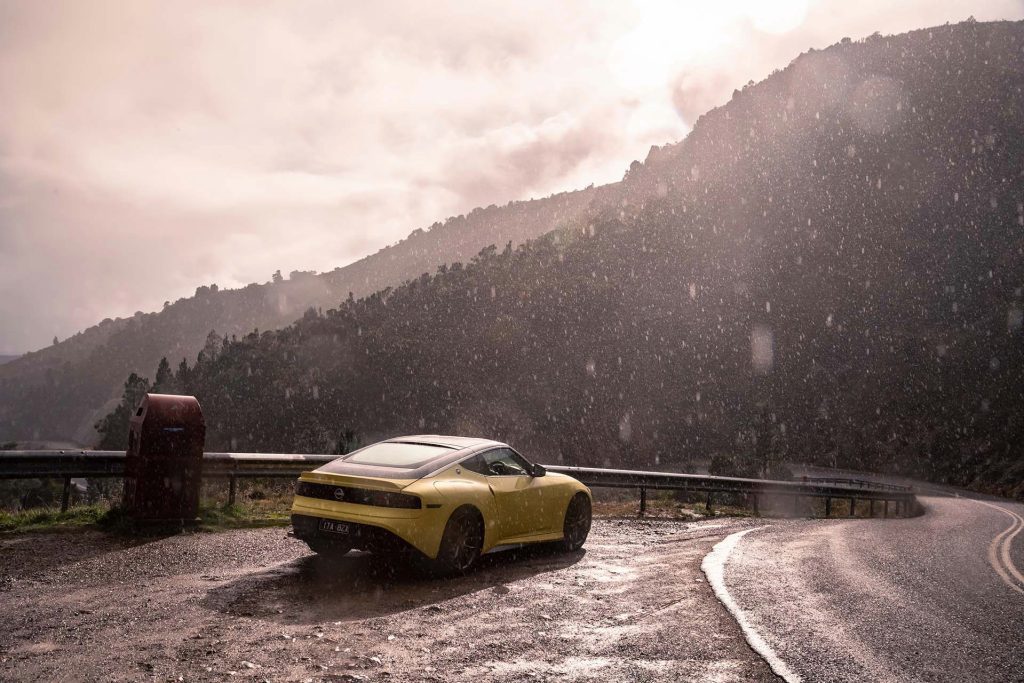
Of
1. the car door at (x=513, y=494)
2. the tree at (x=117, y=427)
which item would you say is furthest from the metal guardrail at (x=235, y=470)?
the tree at (x=117, y=427)

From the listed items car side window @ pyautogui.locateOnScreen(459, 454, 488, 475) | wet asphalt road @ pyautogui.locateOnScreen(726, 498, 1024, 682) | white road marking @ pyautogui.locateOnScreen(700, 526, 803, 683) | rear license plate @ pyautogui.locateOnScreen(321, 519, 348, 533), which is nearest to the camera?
white road marking @ pyautogui.locateOnScreen(700, 526, 803, 683)

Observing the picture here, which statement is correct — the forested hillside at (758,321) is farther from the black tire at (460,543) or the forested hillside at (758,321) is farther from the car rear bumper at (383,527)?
the car rear bumper at (383,527)

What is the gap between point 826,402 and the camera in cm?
8506

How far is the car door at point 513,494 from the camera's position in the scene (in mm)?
8555

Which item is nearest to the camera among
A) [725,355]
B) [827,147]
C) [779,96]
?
[725,355]

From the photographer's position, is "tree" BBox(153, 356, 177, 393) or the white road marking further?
"tree" BBox(153, 356, 177, 393)

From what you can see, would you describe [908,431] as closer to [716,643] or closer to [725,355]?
[725,355]

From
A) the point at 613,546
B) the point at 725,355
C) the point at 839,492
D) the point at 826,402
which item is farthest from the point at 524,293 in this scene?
the point at 613,546

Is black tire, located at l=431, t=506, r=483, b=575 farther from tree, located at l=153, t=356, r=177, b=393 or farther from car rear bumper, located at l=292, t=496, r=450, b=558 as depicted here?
tree, located at l=153, t=356, r=177, b=393

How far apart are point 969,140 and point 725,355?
5333 centimetres

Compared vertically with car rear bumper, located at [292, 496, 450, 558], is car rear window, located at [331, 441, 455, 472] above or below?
above

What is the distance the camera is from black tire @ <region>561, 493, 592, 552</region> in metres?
9.72

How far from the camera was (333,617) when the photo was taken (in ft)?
19.6

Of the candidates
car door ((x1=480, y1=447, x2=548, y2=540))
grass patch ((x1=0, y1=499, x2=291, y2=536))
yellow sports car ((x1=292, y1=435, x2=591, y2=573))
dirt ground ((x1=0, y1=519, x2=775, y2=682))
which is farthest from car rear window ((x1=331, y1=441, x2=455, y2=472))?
grass patch ((x1=0, y1=499, x2=291, y2=536))
